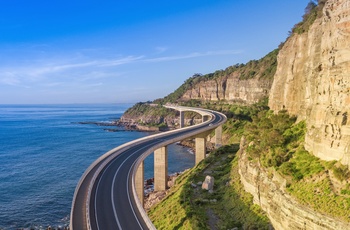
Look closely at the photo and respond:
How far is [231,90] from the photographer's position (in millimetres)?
142375

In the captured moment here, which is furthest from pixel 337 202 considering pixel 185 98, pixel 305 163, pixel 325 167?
pixel 185 98

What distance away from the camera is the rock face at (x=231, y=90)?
117625mm

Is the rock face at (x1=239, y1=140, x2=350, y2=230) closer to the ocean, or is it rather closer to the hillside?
the hillside

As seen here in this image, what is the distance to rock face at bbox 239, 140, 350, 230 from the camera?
785 inches

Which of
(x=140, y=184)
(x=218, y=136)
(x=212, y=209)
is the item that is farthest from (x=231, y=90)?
(x=212, y=209)

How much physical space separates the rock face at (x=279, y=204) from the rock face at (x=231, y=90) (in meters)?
85.5

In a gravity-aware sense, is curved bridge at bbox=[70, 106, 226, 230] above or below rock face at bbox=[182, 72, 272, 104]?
below

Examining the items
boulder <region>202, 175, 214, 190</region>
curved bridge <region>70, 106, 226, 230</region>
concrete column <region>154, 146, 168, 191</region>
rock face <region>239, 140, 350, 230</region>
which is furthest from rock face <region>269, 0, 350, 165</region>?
concrete column <region>154, 146, 168, 191</region>

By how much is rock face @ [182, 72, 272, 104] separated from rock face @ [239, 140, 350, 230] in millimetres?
85465

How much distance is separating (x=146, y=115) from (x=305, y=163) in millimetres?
142891

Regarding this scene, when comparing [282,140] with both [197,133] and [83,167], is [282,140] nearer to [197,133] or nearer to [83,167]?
[197,133]

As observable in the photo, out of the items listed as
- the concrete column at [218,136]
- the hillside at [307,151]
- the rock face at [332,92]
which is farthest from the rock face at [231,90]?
the rock face at [332,92]

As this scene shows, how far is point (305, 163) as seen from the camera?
84.8ft

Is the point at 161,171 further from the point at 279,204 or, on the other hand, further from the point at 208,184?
the point at 279,204
